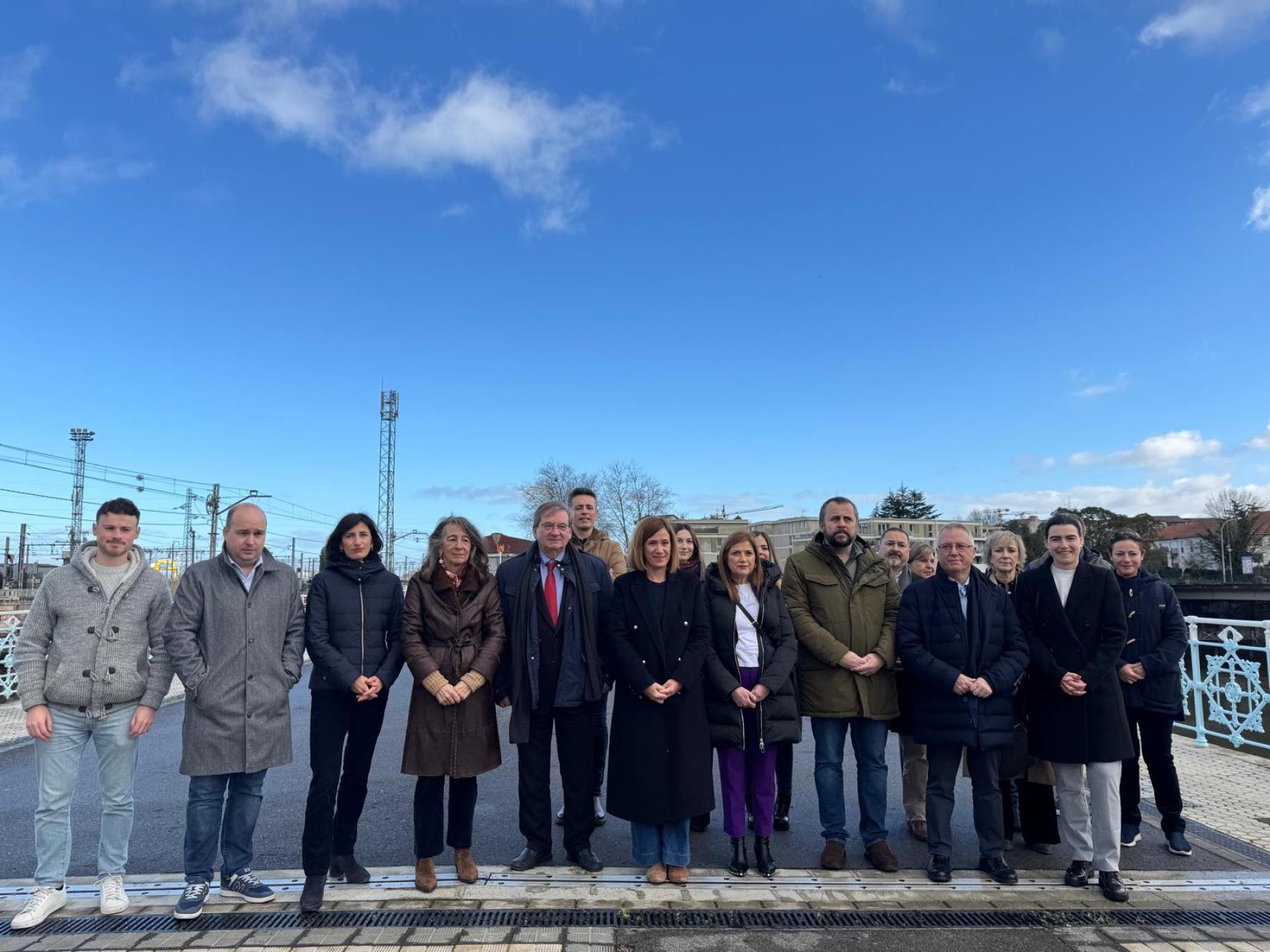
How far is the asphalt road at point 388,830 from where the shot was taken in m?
4.68

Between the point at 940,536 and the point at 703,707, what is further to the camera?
the point at 940,536

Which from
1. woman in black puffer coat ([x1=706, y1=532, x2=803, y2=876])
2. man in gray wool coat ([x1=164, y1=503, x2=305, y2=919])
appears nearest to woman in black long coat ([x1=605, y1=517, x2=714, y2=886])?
woman in black puffer coat ([x1=706, y1=532, x2=803, y2=876])

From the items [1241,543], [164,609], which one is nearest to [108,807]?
[164,609]

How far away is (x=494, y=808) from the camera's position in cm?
584

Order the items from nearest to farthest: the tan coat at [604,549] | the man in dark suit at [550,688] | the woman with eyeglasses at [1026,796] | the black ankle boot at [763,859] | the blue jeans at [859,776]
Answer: the black ankle boot at [763,859] → the man in dark suit at [550,688] → the blue jeans at [859,776] → the woman with eyeglasses at [1026,796] → the tan coat at [604,549]

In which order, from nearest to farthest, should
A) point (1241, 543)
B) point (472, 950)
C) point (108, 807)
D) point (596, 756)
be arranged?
1. point (472, 950)
2. point (108, 807)
3. point (596, 756)
4. point (1241, 543)

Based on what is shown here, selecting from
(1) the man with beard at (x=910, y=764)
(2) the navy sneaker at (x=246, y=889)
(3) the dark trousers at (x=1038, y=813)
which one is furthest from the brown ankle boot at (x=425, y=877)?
(3) the dark trousers at (x=1038, y=813)

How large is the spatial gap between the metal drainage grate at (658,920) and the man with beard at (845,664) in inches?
25.2

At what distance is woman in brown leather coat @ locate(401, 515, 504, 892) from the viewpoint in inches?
166

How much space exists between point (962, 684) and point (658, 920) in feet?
7.05

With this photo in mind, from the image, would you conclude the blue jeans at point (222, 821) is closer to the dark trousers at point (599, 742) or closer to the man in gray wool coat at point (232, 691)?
the man in gray wool coat at point (232, 691)

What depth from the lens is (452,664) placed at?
4.34 m

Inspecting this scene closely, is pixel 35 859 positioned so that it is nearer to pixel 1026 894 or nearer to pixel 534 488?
pixel 1026 894

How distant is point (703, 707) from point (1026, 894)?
6.60 ft
